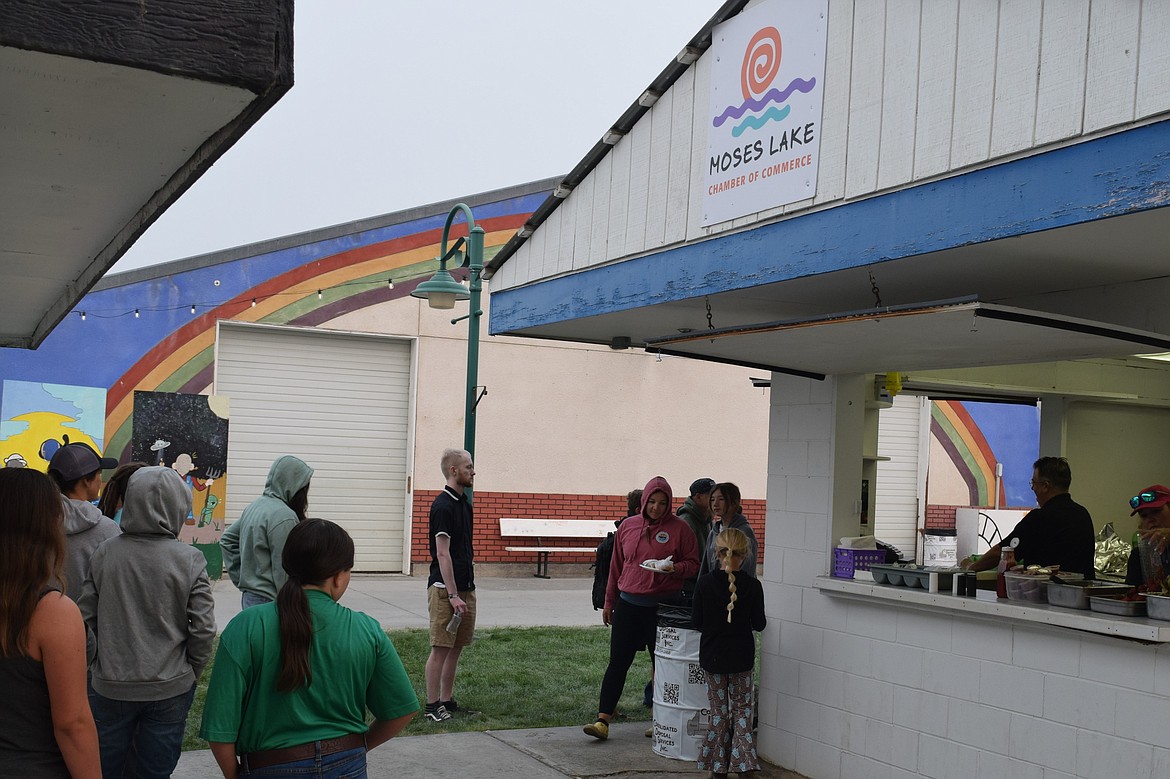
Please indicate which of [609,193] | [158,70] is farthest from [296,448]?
[158,70]

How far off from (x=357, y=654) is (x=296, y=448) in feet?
45.0

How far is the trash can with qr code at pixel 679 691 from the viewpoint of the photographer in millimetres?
7031

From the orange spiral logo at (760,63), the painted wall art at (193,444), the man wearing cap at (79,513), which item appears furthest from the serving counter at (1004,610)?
the painted wall art at (193,444)

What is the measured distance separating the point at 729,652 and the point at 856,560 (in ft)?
3.06

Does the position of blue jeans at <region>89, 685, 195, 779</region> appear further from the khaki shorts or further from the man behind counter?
the man behind counter

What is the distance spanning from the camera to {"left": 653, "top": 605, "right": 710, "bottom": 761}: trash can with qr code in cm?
703

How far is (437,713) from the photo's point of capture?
Answer: 26.4 feet

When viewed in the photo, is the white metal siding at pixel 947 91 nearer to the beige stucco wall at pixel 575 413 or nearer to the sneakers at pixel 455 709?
the sneakers at pixel 455 709

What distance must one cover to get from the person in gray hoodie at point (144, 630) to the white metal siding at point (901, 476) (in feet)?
58.6

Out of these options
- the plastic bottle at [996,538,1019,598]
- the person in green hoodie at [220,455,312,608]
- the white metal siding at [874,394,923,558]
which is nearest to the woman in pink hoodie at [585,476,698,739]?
the plastic bottle at [996,538,1019,598]

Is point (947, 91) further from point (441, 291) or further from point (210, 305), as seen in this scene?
point (210, 305)

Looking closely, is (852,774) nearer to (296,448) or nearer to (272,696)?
(272,696)

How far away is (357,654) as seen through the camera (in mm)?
3242

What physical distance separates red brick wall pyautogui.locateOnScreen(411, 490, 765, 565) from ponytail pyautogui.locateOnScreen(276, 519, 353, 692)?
1384 cm
